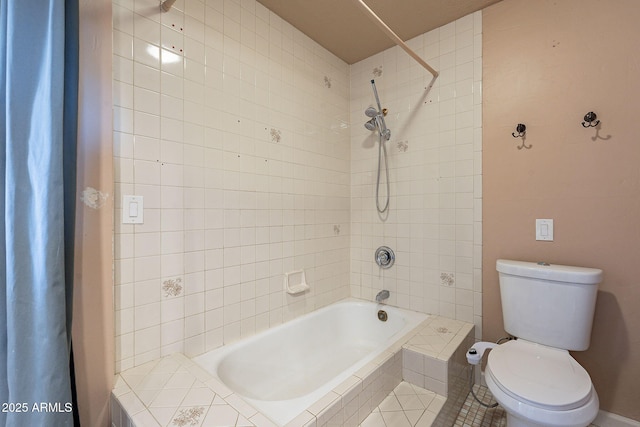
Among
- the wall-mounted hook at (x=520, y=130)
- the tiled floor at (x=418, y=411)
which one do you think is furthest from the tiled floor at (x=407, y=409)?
the wall-mounted hook at (x=520, y=130)

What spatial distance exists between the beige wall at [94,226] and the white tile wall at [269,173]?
0.22ft

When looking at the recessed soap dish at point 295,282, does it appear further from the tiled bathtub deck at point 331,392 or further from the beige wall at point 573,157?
the beige wall at point 573,157

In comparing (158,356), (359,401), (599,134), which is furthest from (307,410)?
(599,134)

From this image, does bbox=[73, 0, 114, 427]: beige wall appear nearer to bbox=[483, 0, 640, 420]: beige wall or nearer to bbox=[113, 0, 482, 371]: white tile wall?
bbox=[113, 0, 482, 371]: white tile wall

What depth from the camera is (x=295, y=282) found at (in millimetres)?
1997

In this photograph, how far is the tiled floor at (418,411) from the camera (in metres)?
1.33

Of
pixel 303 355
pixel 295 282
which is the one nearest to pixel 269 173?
pixel 295 282

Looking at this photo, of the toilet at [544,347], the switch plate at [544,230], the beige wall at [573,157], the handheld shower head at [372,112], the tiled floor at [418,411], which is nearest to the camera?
the toilet at [544,347]

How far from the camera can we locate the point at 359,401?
1.28 m

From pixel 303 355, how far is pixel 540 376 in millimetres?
1306

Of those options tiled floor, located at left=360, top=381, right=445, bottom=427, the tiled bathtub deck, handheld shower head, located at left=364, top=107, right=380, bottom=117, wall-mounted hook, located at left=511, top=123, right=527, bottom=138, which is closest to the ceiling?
handheld shower head, located at left=364, top=107, right=380, bottom=117

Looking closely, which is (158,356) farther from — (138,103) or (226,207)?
(138,103)

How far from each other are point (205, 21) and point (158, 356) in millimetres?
1726

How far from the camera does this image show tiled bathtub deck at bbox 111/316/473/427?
3.14 ft
